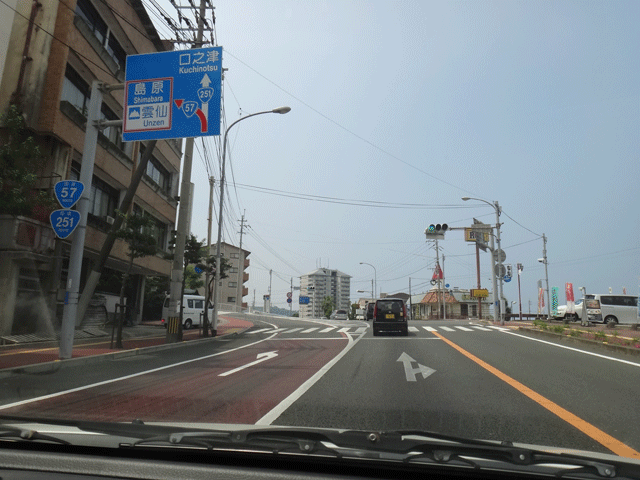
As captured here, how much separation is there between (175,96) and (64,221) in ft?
13.4

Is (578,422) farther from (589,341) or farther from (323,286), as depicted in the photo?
(323,286)

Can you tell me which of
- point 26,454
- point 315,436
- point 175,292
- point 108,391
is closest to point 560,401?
point 315,436

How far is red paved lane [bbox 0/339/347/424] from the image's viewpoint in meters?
5.00

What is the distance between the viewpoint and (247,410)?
5250mm

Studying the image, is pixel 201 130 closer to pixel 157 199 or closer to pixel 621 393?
pixel 621 393

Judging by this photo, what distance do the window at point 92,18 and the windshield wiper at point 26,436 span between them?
19.3 m

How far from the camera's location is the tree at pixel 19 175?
38.1 feet

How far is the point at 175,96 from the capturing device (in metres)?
11.4

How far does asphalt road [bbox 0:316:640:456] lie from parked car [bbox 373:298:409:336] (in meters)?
8.96

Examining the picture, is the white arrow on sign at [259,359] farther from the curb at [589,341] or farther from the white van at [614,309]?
the white van at [614,309]

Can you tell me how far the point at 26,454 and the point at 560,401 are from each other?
19.5ft

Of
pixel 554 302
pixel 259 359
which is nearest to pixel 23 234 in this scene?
pixel 259 359

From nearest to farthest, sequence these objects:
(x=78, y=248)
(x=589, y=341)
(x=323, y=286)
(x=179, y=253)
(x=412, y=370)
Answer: (x=412, y=370), (x=78, y=248), (x=589, y=341), (x=179, y=253), (x=323, y=286)

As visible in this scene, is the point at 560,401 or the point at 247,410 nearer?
the point at 247,410
